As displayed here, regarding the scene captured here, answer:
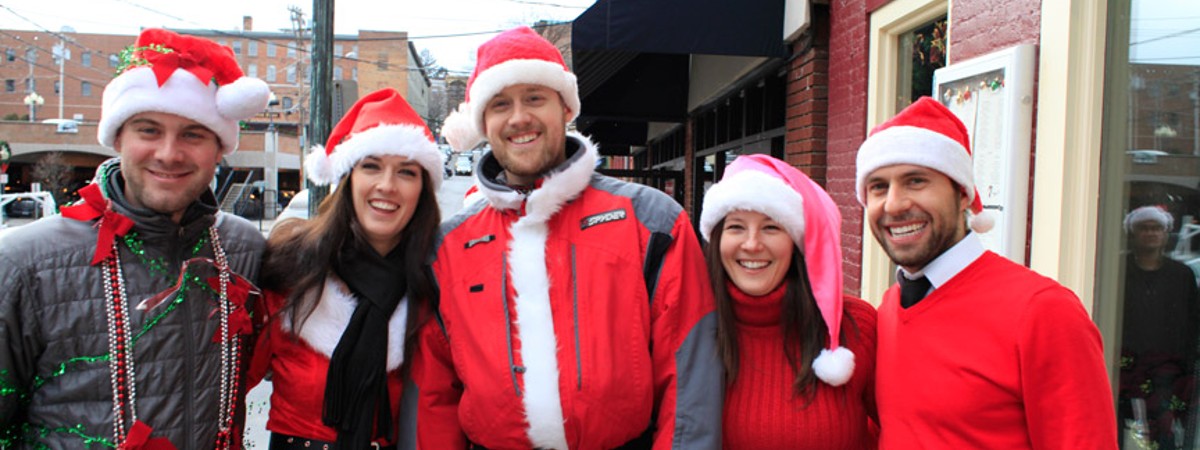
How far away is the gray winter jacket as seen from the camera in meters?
1.79

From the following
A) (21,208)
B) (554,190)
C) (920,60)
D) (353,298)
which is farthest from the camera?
(21,208)

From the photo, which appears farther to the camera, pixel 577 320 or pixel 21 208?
pixel 21 208

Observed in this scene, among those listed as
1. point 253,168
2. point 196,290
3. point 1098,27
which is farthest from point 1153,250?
point 253,168

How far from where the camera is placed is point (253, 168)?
47688 mm

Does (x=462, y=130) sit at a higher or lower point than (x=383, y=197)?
higher

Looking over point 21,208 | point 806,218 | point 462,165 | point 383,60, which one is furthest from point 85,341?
point 383,60

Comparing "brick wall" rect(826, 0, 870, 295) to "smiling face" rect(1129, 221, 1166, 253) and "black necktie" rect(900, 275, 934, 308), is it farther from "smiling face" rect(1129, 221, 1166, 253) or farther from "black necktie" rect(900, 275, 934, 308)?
"black necktie" rect(900, 275, 934, 308)

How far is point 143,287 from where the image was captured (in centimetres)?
192

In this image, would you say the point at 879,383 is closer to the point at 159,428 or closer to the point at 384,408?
the point at 384,408

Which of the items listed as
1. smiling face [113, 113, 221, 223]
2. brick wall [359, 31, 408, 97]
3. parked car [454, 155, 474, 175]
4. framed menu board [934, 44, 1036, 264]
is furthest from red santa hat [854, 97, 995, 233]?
brick wall [359, 31, 408, 97]

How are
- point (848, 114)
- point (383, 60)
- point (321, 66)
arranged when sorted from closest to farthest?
1. point (848, 114)
2. point (321, 66)
3. point (383, 60)

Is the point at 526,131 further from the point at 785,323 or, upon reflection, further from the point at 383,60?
the point at 383,60

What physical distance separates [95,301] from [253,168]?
50675 mm

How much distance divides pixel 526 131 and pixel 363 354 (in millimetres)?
873
